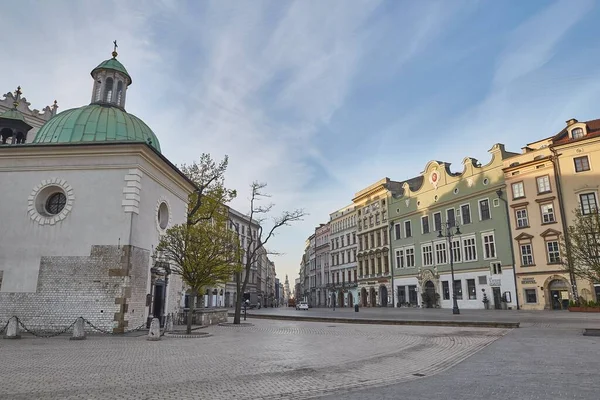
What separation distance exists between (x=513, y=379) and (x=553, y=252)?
34.0m

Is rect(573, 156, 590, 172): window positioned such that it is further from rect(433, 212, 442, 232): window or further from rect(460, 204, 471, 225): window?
rect(433, 212, 442, 232): window

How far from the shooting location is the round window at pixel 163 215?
22.0m

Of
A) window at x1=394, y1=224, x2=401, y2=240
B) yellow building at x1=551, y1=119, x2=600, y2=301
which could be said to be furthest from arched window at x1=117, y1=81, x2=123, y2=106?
window at x1=394, y1=224, x2=401, y2=240

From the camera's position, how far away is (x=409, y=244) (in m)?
53.5

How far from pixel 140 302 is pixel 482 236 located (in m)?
36.5

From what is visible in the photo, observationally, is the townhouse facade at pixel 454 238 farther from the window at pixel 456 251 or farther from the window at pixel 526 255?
the window at pixel 526 255

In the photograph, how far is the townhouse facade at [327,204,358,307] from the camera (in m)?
68.4

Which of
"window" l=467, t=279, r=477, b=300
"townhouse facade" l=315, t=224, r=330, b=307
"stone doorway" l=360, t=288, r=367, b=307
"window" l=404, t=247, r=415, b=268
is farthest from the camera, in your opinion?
"townhouse facade" l=315, t=224, r=330, b=307

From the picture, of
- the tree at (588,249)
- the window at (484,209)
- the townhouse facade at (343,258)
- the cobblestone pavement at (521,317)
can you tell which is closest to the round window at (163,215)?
the cobblestone pavement at (521,317)

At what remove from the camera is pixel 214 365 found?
9766 millimetres

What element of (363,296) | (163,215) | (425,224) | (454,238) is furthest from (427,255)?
(163,215)

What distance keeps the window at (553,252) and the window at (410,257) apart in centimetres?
1798

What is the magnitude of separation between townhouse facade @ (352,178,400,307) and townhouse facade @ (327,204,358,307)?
3.42 metres

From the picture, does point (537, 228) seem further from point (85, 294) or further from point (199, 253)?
point (85, 294)
